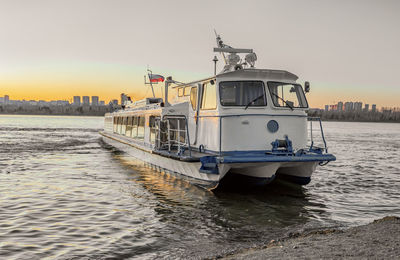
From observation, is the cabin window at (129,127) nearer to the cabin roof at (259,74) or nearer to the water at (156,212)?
the water at (156,212)

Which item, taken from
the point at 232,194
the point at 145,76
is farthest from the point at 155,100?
the point at 232,194

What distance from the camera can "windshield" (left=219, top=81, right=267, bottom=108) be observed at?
11.7 metres

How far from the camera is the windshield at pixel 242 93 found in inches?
459

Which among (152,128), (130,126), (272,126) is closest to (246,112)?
(272,126)

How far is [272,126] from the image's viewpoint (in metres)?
11.5

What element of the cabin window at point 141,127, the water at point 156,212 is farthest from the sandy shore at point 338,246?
the cabin window at point 141,127

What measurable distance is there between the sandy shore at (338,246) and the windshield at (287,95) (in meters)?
5.31

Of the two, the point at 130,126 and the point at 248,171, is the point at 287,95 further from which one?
the point at 130,126

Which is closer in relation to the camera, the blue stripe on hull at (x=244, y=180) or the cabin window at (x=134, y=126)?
the blue stripe on hull at (x=244, y=180)

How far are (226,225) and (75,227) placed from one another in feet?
11.8

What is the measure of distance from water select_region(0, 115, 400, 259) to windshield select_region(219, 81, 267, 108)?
3042mm

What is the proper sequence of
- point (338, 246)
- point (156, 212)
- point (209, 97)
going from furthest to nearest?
point (209, 97), point (156, 212), point (338, 246)

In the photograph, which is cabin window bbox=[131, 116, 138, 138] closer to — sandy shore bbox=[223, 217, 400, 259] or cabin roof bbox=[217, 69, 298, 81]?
cabin roof bbox=[217, 69, 298, 81]

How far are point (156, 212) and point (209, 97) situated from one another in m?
4.31
